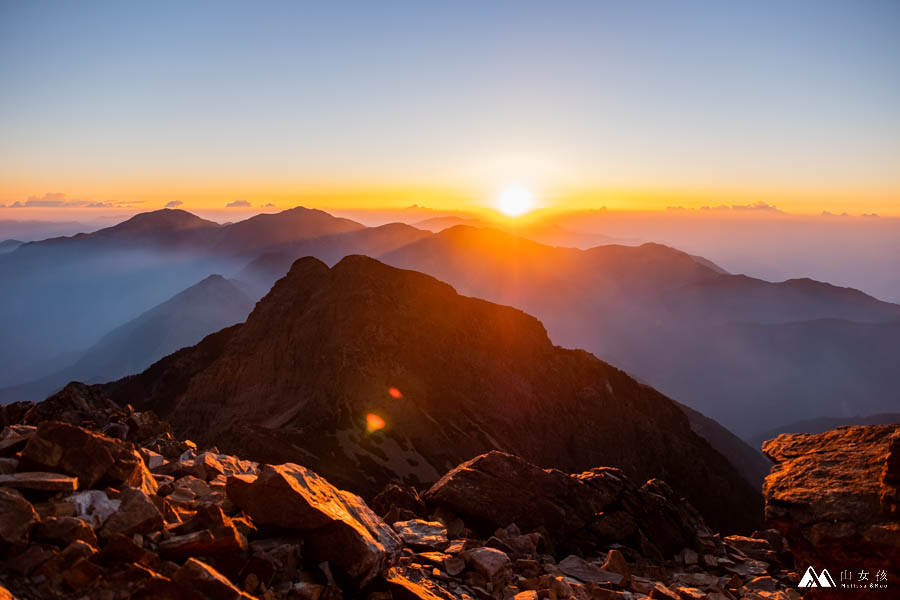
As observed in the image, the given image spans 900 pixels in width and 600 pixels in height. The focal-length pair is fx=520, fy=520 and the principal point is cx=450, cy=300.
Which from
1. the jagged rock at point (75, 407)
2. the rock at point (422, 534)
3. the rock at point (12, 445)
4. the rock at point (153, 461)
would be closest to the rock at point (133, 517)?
the rock at point (12, 445)

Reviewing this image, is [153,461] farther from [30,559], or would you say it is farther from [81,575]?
[81,575]

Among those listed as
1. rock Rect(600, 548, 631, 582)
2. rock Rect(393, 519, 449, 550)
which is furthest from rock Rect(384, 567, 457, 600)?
rock Rect(600, 548, 631, 582)

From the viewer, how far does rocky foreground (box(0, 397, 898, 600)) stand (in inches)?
332

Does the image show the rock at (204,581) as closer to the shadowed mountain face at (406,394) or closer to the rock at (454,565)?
the rock at (454,565)

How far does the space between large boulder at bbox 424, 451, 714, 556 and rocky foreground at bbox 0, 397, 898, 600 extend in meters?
0.14

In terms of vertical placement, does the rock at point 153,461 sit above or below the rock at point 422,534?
above

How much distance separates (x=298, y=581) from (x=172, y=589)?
2.87m

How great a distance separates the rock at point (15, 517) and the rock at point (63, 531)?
0.63 ft

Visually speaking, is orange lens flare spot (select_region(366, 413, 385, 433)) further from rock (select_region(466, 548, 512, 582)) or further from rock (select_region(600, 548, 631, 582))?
rock (select_region(466, 548, 512, 582))

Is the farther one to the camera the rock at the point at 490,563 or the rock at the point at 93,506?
the rock at the point at 490,563

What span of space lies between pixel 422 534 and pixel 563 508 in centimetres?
968

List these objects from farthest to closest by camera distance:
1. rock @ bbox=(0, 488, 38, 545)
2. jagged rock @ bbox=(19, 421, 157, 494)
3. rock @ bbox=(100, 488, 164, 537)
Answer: jagged rock @ bbox=(19, 421, 157, 494) → rock @ bbox=(100, 488, 164, 537) → rock @ bbox=(0, 488, 38, 545)

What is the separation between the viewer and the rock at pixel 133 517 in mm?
9258

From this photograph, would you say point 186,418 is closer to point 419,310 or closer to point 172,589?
point 419,310
